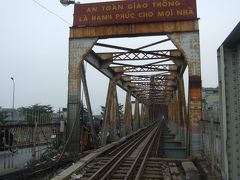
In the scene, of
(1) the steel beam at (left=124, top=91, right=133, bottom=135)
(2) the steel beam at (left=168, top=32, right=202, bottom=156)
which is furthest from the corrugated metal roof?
(1) the steel beam at (left=124, top=91, right=133, bottom=135)

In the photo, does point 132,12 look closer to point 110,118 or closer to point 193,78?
point 193,78

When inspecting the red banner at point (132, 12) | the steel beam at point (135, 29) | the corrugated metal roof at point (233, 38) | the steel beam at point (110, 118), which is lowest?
the steel beam at point (110, 118)

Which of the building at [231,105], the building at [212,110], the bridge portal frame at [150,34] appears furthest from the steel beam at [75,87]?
the building at [231,105]

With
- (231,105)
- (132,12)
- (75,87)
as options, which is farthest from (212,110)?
(75,87)

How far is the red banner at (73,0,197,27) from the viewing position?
581 inches

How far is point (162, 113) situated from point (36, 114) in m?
102

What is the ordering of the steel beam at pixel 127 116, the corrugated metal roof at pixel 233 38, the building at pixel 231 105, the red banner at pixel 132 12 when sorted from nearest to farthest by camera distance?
the corrugated metal roof at pixel 233 38
the building at pixel 231 105
the red banner at pixel 132 12
the steel beam at pixel 127 116

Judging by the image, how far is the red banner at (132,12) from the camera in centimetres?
1475

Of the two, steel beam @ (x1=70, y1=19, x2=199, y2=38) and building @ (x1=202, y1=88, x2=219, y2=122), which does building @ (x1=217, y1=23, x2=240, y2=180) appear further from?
steel beam @ (x1=70, y1=19, x2=199, y2=38)

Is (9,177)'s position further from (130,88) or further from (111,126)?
(130,88)

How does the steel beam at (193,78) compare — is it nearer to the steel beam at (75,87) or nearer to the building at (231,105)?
the steel beam at (75,87)

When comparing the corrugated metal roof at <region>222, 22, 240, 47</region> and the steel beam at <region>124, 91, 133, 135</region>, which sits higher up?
the corrugated metal roof at <region>222, 22, 240, 47</region>

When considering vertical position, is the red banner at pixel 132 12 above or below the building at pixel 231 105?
above

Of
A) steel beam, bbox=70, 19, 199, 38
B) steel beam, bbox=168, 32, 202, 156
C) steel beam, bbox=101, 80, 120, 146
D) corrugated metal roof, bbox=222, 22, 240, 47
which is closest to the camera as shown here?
corrugated metal roof, bbox=222, 22, 240, 47
